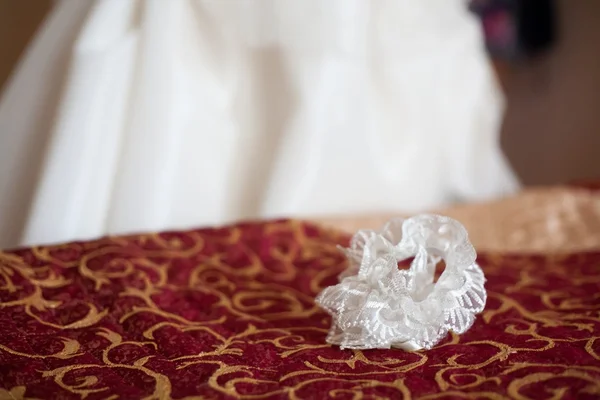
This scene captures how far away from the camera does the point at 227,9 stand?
1.35 metres

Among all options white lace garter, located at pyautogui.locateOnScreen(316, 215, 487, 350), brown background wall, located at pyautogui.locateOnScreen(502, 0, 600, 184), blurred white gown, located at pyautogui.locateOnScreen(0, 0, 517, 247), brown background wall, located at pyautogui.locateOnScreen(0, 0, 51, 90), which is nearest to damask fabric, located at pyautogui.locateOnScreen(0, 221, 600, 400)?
white lace garter, located at pyautogui.locateOnScreen(316, 215, 487, 350)

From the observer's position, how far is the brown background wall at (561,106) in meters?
2.20

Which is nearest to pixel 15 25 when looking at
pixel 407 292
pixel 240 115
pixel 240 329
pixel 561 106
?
pixel 240 115

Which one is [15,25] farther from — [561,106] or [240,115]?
[561,106]

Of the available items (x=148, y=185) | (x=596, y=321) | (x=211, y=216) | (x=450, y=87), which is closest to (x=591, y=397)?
(x=596, y=321)

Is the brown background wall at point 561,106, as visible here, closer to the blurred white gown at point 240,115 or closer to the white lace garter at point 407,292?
the blurred white gown at point 240,115

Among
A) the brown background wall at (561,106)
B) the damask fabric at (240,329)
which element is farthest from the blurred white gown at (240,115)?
the brown background wall at (561,106)

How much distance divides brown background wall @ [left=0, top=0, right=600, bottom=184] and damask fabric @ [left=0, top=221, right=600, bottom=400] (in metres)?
1.14

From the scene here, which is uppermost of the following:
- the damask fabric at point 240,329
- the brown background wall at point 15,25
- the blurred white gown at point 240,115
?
the brown background wall at point 15,25

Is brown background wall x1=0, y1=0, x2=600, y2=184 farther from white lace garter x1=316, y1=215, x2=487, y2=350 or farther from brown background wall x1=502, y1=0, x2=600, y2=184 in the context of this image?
white lace garter x1=316, y1=215, x2=487, y2=350

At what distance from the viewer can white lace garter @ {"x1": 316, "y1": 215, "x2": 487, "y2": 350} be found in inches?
29.8

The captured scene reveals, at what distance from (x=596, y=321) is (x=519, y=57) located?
5.13 ft

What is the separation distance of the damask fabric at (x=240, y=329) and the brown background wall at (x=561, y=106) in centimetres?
114

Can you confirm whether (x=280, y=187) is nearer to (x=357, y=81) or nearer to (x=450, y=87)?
(x=357, y=81)
